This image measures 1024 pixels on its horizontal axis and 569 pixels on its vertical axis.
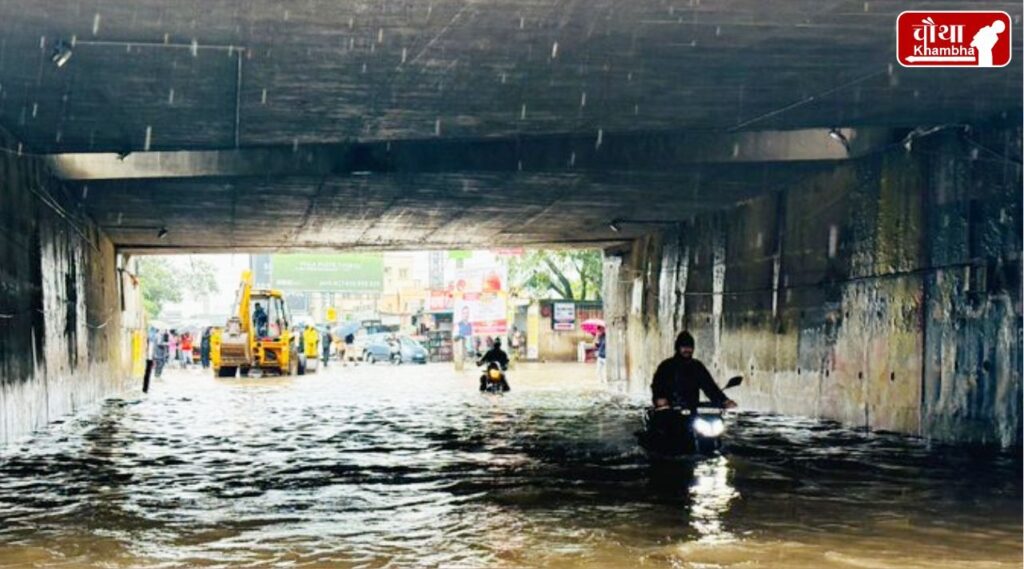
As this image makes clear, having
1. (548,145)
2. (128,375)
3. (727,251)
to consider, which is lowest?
(128,375)

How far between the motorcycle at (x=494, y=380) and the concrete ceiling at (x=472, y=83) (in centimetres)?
828

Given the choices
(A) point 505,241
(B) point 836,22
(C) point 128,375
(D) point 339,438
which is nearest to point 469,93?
(B) point 836,22

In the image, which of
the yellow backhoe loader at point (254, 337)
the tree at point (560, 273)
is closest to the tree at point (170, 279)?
the tree at point (560, 273)

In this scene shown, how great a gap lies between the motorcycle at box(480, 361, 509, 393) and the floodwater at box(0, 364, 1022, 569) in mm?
8372

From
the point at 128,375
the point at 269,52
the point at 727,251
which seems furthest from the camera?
the point at 128,375

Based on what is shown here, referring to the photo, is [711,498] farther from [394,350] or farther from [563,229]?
[394,350]

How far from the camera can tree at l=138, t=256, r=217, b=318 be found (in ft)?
253

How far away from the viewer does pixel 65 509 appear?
35.0 ft

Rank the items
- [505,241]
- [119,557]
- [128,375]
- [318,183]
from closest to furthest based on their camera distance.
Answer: [119,557], [318,183], [505,241], [128,375]

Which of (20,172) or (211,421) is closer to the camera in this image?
(20,172)

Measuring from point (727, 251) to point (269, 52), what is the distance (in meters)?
14.6

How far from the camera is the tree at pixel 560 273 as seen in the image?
192 ft

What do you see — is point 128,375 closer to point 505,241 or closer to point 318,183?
point 505,241

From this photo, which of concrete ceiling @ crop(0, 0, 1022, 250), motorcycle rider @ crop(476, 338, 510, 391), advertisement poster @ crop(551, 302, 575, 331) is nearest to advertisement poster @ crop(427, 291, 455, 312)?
advertisement poster @ crop(551, 302, 575, 331)
